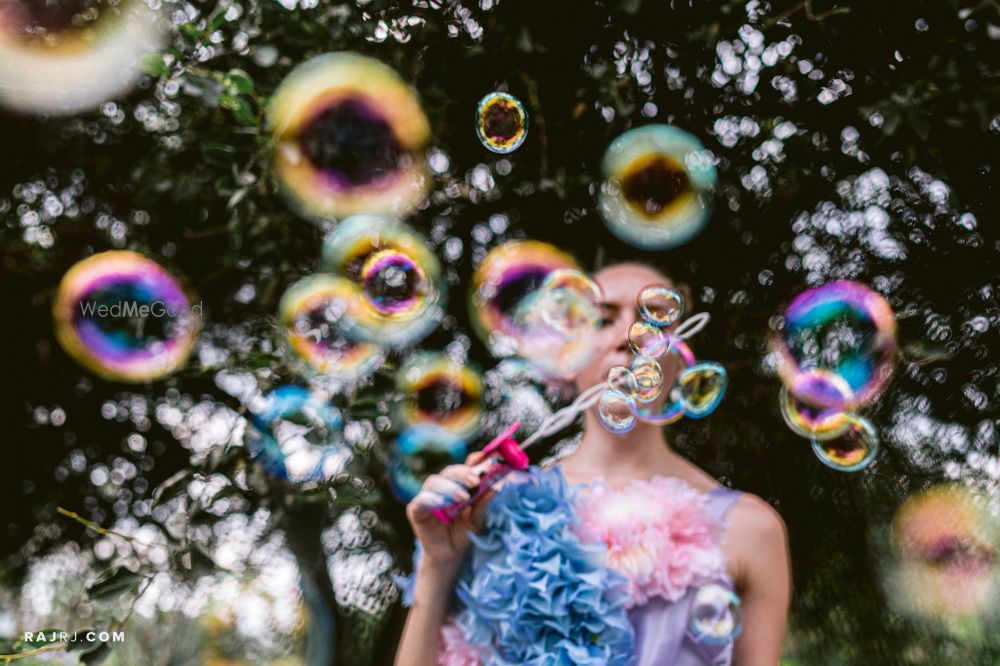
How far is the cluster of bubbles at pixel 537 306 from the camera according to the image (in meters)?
2.18

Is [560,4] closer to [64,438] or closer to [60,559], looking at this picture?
[64,438]

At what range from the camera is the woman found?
1693 mm

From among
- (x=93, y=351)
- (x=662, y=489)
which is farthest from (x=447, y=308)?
(x=662, y=489)

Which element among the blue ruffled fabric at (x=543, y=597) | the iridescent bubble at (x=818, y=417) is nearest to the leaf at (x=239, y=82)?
the blue ruffled fabric at (x=543, y=597)

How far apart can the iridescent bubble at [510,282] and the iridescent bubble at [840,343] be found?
744 mm

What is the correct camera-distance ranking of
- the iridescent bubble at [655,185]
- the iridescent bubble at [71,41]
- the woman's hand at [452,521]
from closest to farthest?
the woman's hand at [452,521], the iridescent bubble at [655,185], the iridescent bubble at [71,41]

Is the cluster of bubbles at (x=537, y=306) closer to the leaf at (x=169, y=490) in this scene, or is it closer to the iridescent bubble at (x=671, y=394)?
the iridescent bubble at (x=671, y=394)

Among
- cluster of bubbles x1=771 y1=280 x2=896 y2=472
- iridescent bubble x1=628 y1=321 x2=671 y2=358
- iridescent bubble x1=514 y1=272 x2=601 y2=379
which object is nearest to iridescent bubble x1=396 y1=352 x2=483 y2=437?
iridescent bubble x1=514 y1=272 x2=601 y2=379

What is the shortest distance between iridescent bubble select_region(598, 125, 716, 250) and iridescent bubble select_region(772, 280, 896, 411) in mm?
458

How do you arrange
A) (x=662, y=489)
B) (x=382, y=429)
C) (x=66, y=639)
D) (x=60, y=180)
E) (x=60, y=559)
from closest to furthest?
(x=662, y=489) → (x=66, y=639) → (x=382, y=429) → (x=60, y=180) → (x=60, y=559)

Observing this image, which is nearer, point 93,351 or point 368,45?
point 368,45

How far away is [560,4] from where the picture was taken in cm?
275

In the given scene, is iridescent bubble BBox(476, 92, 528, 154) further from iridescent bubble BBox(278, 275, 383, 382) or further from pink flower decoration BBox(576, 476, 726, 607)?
pink flower decoration BBox(576, 476, 726, 607)

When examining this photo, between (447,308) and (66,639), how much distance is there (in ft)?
5.52
